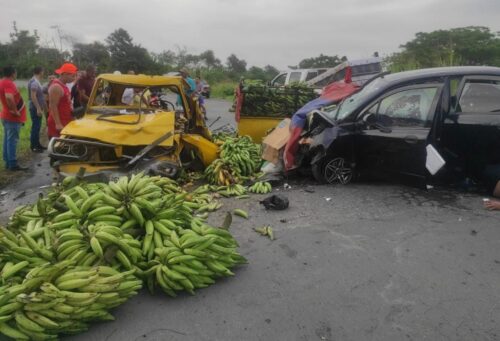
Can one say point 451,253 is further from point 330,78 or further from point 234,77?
point 234,77

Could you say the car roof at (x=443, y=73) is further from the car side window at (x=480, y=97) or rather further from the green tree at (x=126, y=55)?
the green tree at (x=126, y=55)

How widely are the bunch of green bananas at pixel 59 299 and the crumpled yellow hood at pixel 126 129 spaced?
353cm

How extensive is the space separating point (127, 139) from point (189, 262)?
350cm

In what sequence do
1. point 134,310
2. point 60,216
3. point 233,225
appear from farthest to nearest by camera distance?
point 233,225 < point 60,216 < point 134,310

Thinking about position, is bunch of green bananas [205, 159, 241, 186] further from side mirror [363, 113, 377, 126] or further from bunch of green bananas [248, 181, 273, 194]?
side mirror [363, 113, 377, 126]

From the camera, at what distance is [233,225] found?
5.48 meters

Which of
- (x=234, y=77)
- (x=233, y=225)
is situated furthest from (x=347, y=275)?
(x=234, y=77)

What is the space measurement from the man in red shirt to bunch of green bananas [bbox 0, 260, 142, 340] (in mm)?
6273

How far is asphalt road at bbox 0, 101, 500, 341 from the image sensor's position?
332 cm

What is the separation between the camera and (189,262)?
3746mm

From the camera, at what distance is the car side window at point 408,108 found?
6258mm

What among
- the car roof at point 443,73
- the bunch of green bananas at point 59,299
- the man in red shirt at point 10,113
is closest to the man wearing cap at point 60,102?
the man in red shirt at point 10,113

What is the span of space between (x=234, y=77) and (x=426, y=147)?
47675 mm

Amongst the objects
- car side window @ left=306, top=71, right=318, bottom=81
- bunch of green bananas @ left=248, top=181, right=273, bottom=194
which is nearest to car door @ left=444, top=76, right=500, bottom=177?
bunch of green bananas @ left=248, top=181, right=273, bottom=194
